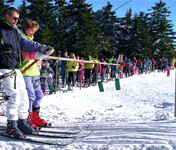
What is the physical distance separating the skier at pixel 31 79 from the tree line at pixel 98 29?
9416mm

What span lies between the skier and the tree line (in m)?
9.42

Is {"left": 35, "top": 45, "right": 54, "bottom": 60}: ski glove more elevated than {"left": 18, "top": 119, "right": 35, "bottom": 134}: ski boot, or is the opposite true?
{"left": 35, "top": 45, "right": 54, "bottom": 60}: ski glove

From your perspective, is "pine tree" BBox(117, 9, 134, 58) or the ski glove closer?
the ski glove

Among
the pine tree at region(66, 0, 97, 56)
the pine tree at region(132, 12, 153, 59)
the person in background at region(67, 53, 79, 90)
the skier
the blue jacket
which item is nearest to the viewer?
the blue jacket

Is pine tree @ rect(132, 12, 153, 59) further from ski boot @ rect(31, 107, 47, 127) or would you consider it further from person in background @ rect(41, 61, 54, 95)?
ski boot @ rect(31, 107, 47, 127)

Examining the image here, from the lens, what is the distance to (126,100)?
27.4 feet

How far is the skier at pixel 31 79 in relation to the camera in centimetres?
355

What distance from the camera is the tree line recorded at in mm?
23859

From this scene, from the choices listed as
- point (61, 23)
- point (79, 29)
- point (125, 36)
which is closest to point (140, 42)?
point (125, 36)

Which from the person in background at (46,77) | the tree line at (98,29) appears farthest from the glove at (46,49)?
the tree line at (98,29)

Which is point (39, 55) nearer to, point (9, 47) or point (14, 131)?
point (9, 47)

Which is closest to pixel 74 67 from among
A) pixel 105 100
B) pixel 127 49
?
pixel 105 100

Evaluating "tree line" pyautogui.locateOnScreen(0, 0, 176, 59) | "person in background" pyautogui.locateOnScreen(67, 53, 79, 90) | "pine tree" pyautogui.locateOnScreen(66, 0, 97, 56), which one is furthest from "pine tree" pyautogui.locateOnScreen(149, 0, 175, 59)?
"person in background" pyautogui.locateOnScreen(67, 53, 79, 90)

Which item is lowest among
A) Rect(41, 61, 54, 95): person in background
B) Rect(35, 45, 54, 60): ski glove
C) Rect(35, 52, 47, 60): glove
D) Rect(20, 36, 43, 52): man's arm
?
Rect(41, 61, 54, 95): person in background
